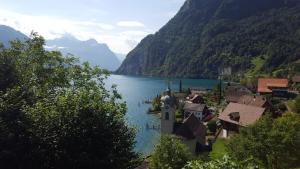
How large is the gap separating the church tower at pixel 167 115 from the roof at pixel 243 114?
13.8 metres

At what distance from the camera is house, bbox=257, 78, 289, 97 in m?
149

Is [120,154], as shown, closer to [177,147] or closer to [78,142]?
[78,142]

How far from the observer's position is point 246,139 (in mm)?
42750

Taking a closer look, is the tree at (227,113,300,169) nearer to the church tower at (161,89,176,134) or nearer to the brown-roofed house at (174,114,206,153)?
the brown-roofed house at (174,114,206,153)

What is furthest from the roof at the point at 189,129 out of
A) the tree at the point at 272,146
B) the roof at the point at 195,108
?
the roof at the point at 195,108

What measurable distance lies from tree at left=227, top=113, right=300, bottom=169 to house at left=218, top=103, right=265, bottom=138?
32.3 metres

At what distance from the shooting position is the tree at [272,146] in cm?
4072

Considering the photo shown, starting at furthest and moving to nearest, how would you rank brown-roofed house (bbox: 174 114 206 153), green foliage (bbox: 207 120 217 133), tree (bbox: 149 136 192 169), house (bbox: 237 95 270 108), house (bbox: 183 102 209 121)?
1. house (bbox: 183 102 209 121)
2. house (bbox: 237 95 270 108)
3. green foliage (bbox: 207 120 217 133)
4. brown-roofed house (bbox: 174 114 206 153)
5. tree (bbox: 149 136 192 169)

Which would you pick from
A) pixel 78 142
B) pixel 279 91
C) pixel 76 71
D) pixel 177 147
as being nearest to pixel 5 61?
pixel 76 71

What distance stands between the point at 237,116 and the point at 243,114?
1202 millimetres

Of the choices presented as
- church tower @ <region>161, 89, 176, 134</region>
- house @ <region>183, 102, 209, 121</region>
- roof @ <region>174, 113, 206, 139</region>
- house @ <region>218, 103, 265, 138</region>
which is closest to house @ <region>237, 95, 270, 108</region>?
house @ <region>183, 102, 209, 121</region>

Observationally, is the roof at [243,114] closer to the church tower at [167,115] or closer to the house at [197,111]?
the church tower at [167,115]

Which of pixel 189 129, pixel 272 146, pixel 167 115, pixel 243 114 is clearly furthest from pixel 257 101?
pixel 272 146

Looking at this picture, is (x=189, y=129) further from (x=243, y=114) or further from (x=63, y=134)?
(x=63, y=134)
